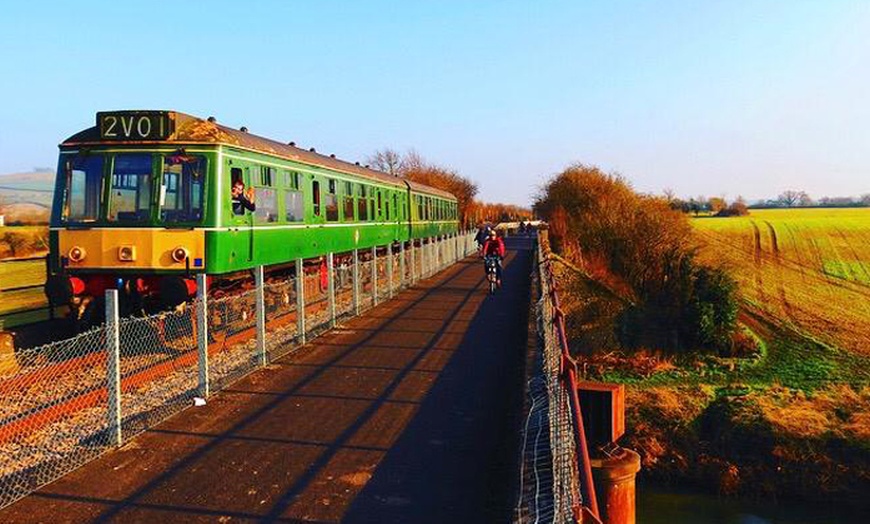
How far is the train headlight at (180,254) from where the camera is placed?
32.4ft

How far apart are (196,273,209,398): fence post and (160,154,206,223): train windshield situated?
290cm

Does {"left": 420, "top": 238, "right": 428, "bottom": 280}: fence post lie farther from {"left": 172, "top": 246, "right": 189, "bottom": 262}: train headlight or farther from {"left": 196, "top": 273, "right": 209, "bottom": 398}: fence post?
{"left": 196, "top": 273, "right": 209, "bottom": 398}: fence post

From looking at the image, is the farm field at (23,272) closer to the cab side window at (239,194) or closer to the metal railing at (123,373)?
the cab side window at (239,194)

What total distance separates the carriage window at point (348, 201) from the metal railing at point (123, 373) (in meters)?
5.50

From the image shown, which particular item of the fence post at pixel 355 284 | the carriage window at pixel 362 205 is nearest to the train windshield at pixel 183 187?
the fence post at pixel 355 284

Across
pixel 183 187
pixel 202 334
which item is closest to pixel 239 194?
pixel 183 187

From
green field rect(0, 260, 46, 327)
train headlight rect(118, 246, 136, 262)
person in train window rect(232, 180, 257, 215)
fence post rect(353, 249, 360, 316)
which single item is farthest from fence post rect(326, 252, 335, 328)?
green field rect(0, 260, 46, 327)

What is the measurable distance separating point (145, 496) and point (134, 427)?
1.67m

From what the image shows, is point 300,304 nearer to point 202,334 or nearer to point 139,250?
point 139,250

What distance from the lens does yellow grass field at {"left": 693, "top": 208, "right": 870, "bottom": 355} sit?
1128 inches

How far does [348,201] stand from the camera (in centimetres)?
1730

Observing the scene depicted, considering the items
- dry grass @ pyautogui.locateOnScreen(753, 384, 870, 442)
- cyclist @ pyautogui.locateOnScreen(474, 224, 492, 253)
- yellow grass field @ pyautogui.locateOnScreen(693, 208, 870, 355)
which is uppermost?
cyclist @ pyautogui.locateOnScreen(474, 224, 492, 253)

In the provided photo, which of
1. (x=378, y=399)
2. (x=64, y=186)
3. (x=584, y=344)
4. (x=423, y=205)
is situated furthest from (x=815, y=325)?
(x=64, y=186)

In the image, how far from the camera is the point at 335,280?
13.5m
